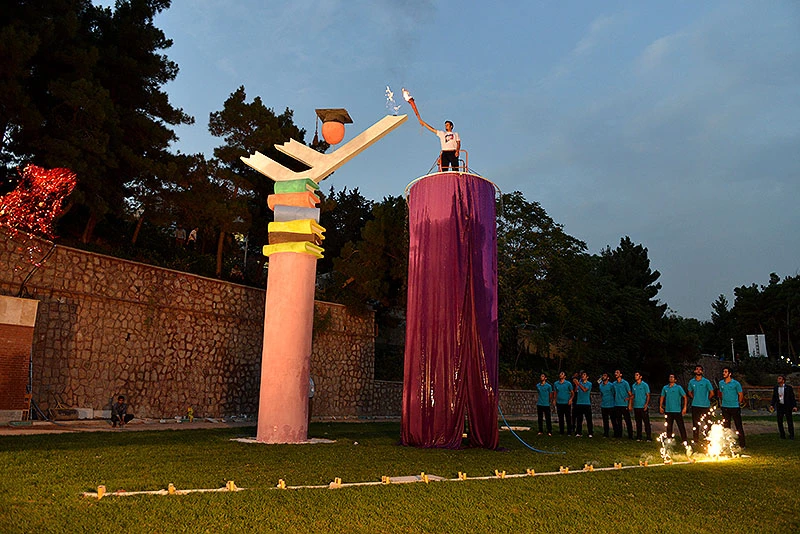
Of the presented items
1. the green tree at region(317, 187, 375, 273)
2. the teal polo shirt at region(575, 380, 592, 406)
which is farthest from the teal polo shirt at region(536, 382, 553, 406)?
the green tree at region(317, 187, 375, 273)

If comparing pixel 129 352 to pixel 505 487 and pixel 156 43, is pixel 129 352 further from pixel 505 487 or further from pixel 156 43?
pixel 505 487

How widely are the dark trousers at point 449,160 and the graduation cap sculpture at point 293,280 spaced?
1.07 m

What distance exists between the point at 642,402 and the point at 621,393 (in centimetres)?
61

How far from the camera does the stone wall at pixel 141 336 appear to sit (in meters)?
12.1

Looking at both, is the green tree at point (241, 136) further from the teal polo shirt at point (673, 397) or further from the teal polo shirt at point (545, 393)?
the teal polo shirt at point (673, 397)

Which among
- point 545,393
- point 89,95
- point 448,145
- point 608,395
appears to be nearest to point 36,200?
point 89,95

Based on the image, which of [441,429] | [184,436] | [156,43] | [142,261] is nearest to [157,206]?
[142,261]

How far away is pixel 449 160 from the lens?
1030cm

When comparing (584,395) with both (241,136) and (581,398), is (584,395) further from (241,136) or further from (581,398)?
(241,136)

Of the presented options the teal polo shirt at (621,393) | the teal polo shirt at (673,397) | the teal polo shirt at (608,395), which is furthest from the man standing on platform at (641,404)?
the teal polo shirt at (673,397)

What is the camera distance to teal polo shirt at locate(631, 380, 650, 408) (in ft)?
39.2

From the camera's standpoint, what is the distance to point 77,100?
509 inches

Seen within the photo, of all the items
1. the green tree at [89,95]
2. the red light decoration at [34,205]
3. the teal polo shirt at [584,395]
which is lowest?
the teal polo shirt at [584,395]

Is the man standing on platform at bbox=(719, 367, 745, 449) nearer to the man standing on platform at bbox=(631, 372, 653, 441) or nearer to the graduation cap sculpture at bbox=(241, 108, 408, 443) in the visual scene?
the man standing on platform at bbox=(631, 372, 653, 441)
